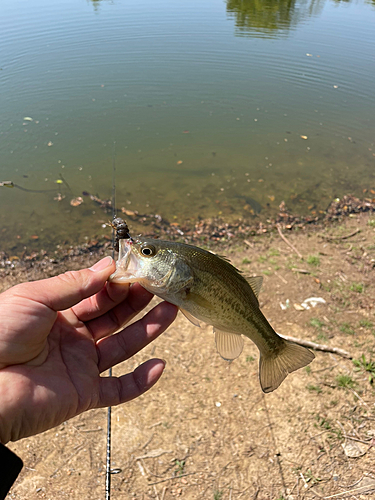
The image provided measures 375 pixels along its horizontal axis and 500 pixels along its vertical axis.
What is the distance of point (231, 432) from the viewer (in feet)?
13.8

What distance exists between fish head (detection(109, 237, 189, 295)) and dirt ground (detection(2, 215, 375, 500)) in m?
2.50

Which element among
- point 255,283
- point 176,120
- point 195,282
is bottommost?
point 176,120

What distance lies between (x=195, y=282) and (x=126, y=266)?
1.77 ft

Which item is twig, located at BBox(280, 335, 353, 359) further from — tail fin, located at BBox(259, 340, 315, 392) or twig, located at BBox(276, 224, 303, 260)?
twig, located at BBox(276, 224, 303, 260)

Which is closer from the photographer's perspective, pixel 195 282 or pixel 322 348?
pixel 195 282

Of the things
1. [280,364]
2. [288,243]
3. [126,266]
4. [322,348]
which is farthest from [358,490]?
[288,243]

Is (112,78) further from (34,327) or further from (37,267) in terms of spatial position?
(34,327)

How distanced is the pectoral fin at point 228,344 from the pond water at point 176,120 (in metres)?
3.84

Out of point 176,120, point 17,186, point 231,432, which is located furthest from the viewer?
point 176,120

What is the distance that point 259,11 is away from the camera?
84.9ft

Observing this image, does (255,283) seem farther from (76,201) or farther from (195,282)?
(76,201)

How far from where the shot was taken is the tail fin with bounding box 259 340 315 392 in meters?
2.93

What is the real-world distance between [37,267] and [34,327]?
498 cm

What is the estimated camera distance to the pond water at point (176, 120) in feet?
29.8
